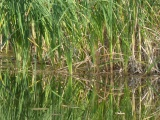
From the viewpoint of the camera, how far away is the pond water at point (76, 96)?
4672mm

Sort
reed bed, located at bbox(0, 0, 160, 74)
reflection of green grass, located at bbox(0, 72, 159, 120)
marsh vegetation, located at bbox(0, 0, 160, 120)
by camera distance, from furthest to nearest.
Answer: reed bed, located at bbox(0, 0, 160, 74) → marsh vegetation, located at bbox(0, 0, 160, 120) → reflection of green grass, located at bbox(0, 72, 159, 120)

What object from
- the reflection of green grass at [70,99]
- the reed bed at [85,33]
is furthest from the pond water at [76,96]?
the reed bed at [85,33]

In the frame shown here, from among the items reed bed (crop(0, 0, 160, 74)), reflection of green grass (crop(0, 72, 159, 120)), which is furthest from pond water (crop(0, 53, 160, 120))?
reed bed (crop(0, 0, 160, 74))

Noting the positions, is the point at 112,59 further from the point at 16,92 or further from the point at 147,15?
the point at 16,92

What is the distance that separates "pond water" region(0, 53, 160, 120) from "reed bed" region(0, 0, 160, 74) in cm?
A: 15

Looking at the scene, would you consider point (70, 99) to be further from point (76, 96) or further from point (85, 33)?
point (85, 33)

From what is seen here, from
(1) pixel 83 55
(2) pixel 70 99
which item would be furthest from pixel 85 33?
(2) pixel 70 99

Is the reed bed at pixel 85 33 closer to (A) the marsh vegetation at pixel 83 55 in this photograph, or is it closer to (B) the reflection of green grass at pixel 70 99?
(A) the marsh vegetation at pixel 83 55

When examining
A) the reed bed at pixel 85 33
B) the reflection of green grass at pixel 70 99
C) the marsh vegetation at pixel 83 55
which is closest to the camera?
the reflection of green grass at pixel 70 99

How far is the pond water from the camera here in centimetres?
467

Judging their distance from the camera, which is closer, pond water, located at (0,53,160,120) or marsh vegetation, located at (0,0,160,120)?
pond water, located at (0,53,160,120)

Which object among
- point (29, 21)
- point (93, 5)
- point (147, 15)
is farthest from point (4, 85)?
point (147, 15)

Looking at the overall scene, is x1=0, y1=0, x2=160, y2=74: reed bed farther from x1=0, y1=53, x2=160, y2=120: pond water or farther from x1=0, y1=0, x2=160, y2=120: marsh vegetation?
x1=0, y1=53, x2=160, y2=120: pond water

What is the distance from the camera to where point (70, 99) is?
17.2 feet
